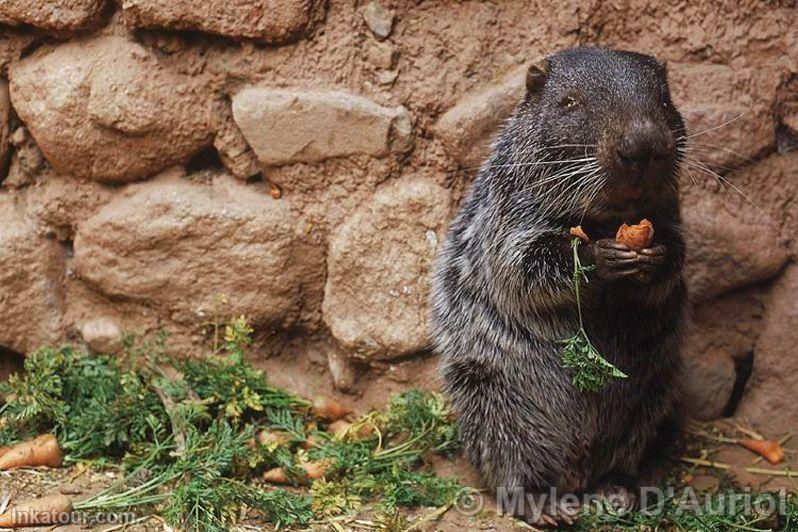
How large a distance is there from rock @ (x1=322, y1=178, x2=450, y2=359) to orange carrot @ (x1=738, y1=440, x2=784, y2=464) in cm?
198

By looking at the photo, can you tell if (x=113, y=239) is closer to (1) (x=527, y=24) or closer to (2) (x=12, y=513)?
(2) (x=12, y=513)

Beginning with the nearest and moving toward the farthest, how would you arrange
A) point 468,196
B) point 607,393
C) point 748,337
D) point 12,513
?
point 12,513 < point 607,393 < point 468,196 < point 748,337

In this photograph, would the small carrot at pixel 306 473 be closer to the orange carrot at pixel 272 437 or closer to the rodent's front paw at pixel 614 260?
the orange carrot at pixel 272 437

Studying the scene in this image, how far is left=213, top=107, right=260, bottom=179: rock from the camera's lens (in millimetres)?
6035

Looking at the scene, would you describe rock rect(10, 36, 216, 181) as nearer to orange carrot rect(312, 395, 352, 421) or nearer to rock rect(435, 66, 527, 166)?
rock rect(435, 66, 527, 166)

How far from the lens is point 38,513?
4.98 metres

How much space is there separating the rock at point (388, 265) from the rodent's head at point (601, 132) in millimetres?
912

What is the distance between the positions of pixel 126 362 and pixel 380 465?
1.67 meters

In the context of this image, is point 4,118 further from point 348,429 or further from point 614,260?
point 614,260

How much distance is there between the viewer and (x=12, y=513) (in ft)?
16.4

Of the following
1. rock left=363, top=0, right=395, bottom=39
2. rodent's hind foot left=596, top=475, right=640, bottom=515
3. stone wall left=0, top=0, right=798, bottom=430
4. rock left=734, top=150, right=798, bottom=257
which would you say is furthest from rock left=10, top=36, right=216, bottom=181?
rock left=734, top=150, right=798, bottom=257

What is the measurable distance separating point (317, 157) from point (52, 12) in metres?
1.67

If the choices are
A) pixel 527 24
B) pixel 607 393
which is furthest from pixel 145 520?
pixel 527 24

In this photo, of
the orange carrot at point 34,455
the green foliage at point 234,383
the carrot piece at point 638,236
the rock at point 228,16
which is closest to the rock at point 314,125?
the rock at point 228,16
